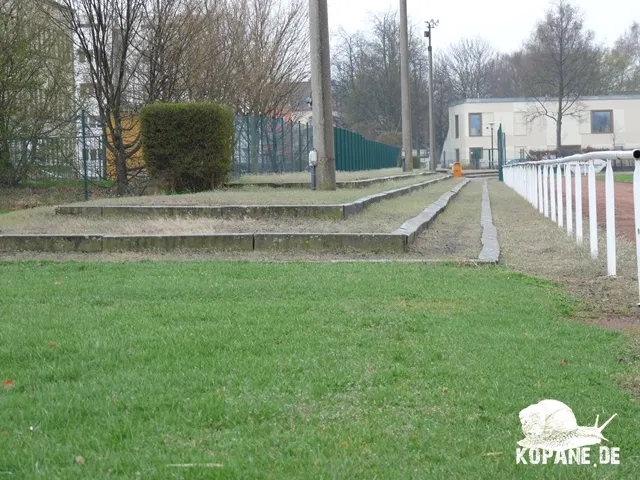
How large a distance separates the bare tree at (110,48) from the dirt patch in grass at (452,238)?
8089 millimetres

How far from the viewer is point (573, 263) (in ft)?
32.4

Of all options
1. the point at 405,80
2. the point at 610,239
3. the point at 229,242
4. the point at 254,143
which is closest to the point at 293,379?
the point at 610,239

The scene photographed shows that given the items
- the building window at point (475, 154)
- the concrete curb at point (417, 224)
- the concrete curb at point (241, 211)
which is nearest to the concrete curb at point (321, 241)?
the concrete curb at point (417, 224)

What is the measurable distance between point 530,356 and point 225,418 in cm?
210

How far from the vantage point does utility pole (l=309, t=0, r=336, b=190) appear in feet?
63.0

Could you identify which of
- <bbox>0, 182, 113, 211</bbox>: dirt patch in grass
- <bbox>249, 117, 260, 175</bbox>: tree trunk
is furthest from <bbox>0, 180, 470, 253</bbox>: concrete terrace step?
<bbox>249, 117, 260, 175</bbox>: tree trunk

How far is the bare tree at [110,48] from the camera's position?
20516 millimetres

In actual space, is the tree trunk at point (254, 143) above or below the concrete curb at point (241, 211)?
above

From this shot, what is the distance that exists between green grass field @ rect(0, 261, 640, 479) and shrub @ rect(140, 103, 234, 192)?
1075cm

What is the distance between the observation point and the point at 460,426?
13.0 feet

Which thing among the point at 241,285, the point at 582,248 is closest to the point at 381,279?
the point at 241,285

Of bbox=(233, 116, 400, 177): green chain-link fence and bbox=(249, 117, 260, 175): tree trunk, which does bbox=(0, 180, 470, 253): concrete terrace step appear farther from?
bbox=(249, 117, 260, 175): tree trunk

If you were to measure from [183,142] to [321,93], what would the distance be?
315 cm

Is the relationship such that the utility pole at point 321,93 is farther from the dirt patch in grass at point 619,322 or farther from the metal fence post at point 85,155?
the dirt patch in grass at point 619,322
